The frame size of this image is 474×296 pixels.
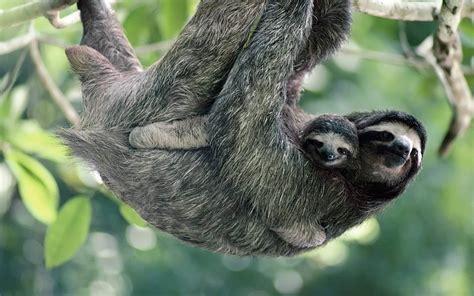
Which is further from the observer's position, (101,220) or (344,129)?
(101,220)

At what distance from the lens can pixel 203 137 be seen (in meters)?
6.18

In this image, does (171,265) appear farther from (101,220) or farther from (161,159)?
(161,159)

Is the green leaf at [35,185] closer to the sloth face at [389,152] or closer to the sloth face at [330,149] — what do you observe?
the sloth face at [330,149]

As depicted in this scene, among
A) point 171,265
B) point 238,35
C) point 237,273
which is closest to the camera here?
point 238,35

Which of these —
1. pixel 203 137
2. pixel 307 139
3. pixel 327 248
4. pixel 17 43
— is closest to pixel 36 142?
pixel 17 43

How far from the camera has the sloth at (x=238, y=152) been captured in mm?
6078

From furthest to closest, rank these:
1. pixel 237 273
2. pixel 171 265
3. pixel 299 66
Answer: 1. pixel 237 273
2. pixel 171 265
3. pixel 299 66

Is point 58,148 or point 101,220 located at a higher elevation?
point 58,148

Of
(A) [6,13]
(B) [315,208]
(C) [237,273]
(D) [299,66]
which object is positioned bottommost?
(C) [237,273]

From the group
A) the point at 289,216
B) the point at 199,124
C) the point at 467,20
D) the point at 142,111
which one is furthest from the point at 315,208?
the point at 467,20

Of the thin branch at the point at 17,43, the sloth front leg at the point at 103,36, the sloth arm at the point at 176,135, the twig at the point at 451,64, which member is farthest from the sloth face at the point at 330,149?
the thin branch at the point at 17,43

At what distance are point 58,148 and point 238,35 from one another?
2.42m

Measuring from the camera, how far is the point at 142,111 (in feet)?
20.7

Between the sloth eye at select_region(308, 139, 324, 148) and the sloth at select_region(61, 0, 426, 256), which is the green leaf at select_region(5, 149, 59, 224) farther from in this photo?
the sloth eye at select_region(308, 139, 324, 148)
